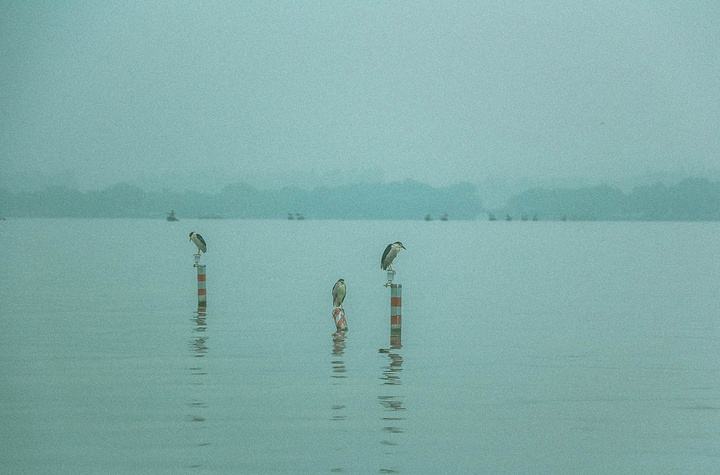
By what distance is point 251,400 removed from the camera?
22266mm

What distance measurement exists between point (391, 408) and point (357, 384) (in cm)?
303

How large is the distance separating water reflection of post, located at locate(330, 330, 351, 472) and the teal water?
0.05 metres

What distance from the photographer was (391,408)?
21.5 m

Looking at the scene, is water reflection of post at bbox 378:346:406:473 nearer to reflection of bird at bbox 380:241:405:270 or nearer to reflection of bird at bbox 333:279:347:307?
reflection of bird at bbox 333:279:347:307

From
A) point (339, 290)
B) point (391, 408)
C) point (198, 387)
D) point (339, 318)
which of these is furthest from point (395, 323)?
point (391, 408)

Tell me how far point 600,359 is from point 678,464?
12.4 metres

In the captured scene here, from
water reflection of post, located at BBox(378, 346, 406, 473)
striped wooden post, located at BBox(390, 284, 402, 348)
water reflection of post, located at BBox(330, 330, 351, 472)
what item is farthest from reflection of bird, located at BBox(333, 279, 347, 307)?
water reflection of post, located at BBox(378, 346, 406, 473)

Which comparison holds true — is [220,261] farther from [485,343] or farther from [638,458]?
[638,458]

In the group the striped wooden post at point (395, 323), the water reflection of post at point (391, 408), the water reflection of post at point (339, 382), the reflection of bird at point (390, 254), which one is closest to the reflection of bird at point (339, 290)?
the water reflection of post at point (339, 382)

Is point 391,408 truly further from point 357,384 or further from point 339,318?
point 339,318

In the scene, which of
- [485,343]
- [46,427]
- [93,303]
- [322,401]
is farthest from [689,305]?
[46,427]

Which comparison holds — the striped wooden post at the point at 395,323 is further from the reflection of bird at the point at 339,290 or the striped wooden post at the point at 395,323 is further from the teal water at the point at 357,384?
the reflection of bird at the point at 339,290

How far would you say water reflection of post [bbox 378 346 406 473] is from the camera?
18.2m

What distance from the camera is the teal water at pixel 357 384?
17.6 m
